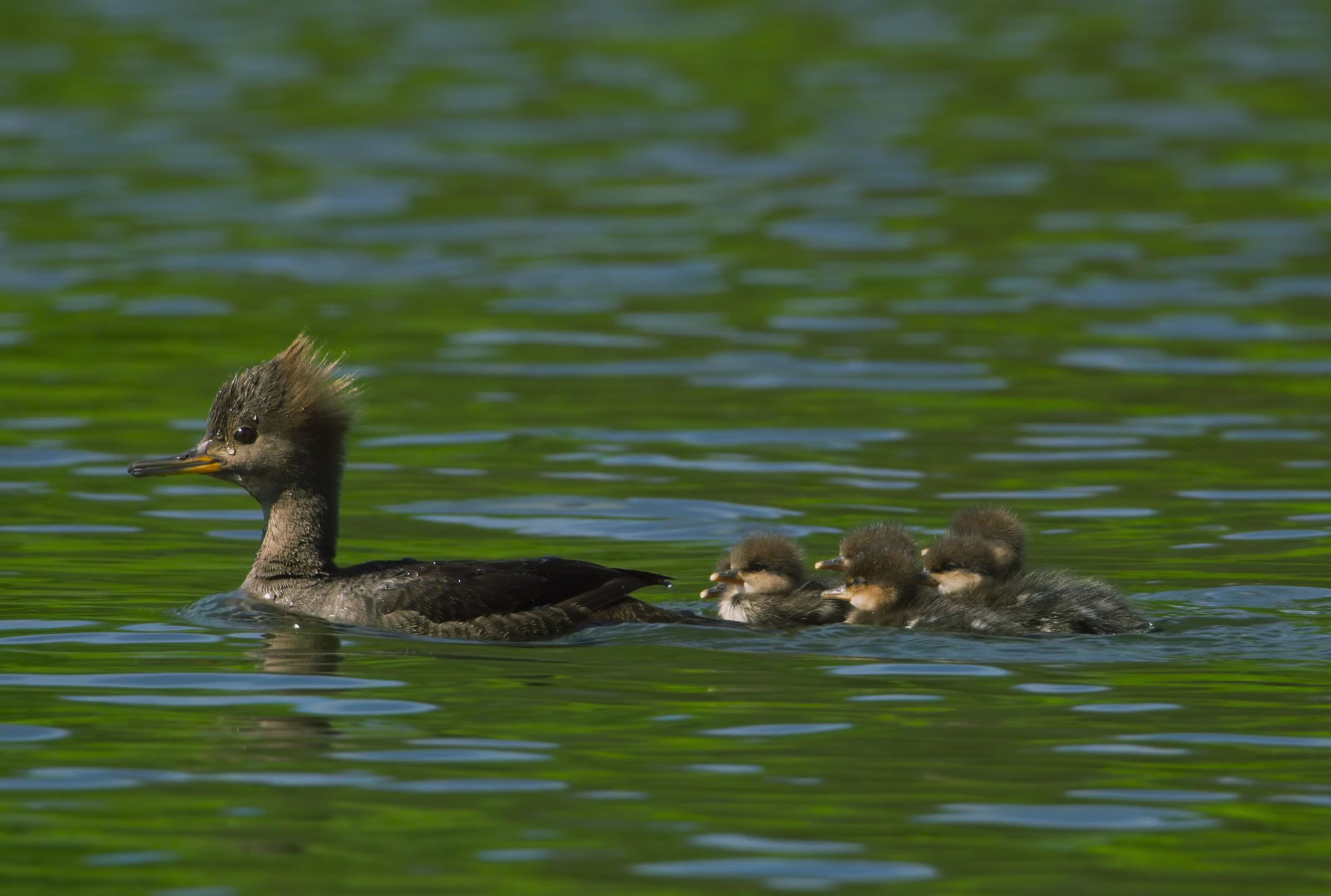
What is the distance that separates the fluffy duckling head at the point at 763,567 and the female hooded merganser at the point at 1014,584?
0.59 m

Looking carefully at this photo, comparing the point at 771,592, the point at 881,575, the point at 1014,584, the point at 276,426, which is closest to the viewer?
the point at 1014,584

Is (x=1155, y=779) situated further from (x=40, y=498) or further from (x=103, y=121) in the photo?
(x=103, y=121)

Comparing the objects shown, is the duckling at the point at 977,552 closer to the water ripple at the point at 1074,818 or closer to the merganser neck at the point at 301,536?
the merganser neck at the point at 301,536

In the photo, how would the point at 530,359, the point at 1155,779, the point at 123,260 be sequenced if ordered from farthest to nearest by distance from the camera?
the point at 123,260, the point at 530,359, the point at 1155,779

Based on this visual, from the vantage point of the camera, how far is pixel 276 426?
1097 cm

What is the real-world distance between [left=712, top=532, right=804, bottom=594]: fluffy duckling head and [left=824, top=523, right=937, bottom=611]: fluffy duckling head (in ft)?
0.69

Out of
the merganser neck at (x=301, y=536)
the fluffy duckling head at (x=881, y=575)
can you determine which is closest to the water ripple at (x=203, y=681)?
the merganser neck at (x=301, y=536)

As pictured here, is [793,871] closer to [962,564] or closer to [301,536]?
[962,564]

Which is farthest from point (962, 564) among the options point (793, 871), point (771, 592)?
point (793, 871)

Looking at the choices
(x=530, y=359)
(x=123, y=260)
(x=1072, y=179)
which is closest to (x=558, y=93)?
(x=1072, y=179)

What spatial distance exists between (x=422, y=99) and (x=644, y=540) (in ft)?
65.8

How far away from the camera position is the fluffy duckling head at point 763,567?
1053 cm

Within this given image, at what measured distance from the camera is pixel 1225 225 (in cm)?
2297

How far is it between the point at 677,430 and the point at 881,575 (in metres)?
5.45
